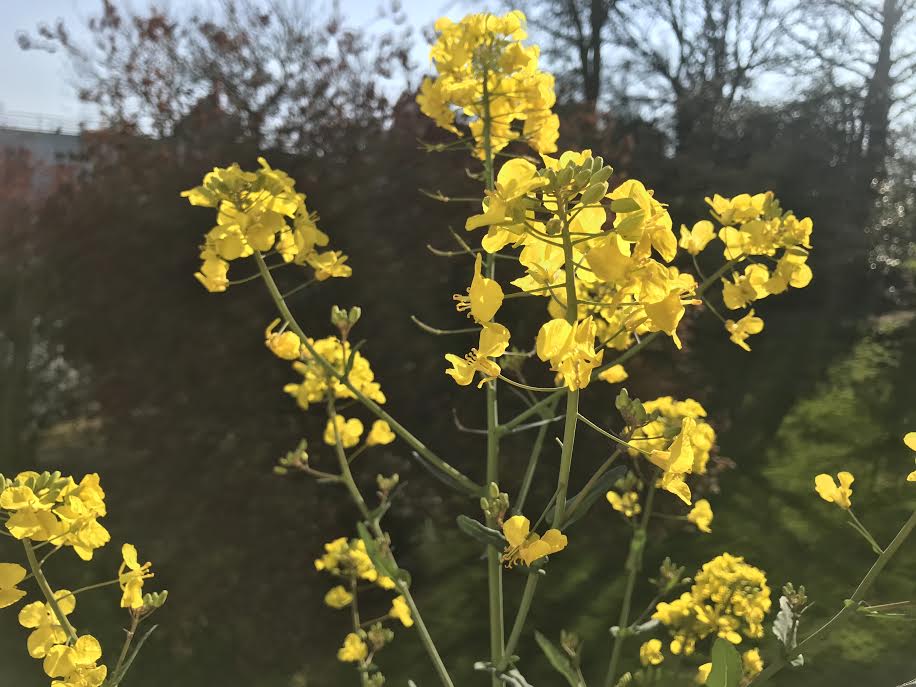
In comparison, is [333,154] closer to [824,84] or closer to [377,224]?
[377,224]

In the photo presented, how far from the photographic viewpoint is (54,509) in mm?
1136

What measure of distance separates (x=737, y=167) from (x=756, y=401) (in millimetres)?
3017

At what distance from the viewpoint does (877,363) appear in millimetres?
7762

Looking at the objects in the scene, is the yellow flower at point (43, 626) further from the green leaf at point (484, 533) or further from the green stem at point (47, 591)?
the green leaf at point (484, 533)

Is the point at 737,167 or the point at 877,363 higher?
the point at 737,167

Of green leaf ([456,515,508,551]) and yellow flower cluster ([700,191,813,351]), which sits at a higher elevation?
yellow flower cluster ([700,191,813,351])

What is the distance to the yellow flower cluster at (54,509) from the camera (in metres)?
1.07

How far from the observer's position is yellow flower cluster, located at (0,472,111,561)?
107 cm

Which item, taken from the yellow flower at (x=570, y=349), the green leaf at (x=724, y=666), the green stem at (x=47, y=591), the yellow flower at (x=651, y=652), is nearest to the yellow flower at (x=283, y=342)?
the green stem at (x=47, y=591)

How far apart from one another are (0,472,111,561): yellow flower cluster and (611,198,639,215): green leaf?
2.84 feet

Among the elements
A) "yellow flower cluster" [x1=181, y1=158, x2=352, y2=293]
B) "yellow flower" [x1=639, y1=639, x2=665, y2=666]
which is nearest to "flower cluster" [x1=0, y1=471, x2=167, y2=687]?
"yellow flower cluster" [x1=181, y1=158, x2=352, y2=293]

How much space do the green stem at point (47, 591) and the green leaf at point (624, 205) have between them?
0.93m

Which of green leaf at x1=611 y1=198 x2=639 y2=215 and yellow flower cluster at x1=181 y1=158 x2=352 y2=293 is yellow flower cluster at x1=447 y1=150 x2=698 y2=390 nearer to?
green leaf at x1=611 y1=198 x2=639 y2=215

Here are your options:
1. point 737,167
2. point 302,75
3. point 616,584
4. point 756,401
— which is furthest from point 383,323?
point 737,167
